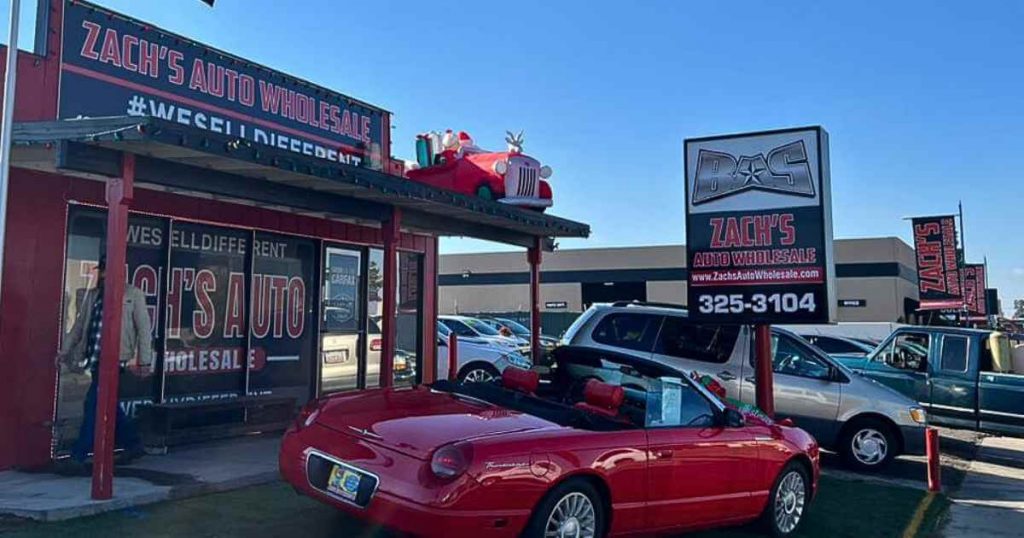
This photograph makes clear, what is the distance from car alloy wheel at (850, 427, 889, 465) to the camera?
10023 mm

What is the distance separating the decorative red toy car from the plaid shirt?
5313mm

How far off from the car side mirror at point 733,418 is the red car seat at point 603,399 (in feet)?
3.05

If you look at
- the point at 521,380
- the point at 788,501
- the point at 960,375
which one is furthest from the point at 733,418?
the point at 960,375

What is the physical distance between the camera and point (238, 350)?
33.1 ft

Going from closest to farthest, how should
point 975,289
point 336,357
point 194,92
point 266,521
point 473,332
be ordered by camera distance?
point 266,521 < point 194,92 < point 336,357 < point 473,332 < point 975,289

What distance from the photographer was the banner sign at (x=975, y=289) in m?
34.4

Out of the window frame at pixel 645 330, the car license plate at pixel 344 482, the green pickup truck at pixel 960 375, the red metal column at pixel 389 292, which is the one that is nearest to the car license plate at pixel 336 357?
the red metal column at pixel 389 292

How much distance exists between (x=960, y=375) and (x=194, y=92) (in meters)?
11.2

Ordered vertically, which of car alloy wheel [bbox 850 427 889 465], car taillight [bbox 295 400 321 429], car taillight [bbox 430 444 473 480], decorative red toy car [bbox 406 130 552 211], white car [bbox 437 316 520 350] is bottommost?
car alloy wheel [bbox 850 427 889 465]

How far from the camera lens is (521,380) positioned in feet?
20.3

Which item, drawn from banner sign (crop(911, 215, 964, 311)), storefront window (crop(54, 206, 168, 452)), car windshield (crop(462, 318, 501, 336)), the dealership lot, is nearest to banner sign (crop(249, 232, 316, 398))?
storefront window (crop(54, 206, 168, 452))

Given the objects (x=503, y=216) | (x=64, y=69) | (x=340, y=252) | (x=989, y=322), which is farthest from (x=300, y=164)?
(x=989, y=322)

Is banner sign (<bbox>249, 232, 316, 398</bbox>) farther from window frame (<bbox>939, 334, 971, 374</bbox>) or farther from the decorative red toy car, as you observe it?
window frame (<bbox>939, 334, 971, 374</bbox>)

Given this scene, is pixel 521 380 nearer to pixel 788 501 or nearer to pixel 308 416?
pixel 308 416
